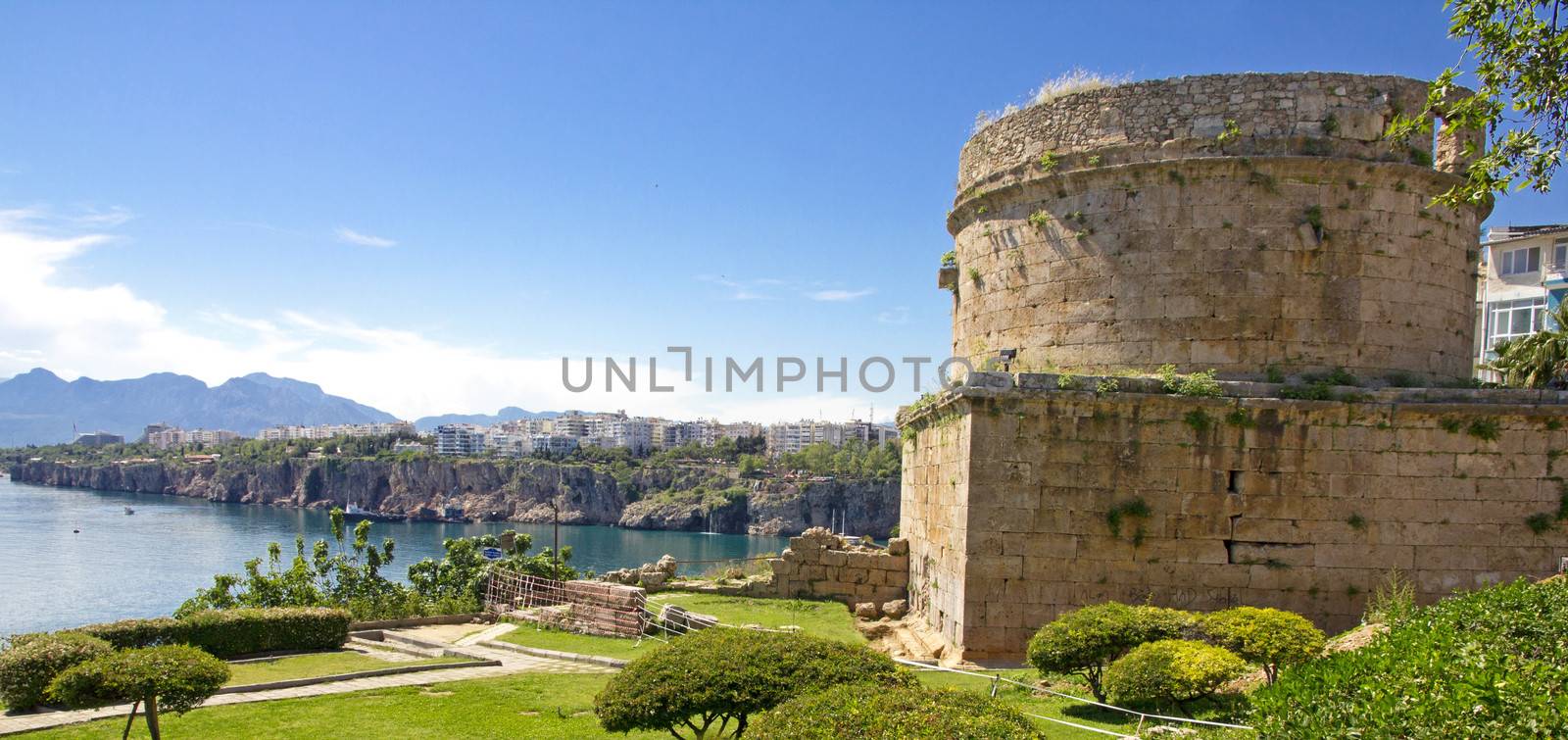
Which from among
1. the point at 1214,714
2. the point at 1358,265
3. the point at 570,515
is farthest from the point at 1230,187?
the point at 570,515

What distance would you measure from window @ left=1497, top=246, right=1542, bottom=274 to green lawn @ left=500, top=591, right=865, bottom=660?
89.4 ft

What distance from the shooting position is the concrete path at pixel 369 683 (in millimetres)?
11344

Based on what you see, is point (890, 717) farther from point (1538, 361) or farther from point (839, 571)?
point (1538, 361)

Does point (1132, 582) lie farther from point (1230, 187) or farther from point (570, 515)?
point (570, 515)

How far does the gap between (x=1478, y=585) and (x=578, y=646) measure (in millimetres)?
13701

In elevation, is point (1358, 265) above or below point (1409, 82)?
below

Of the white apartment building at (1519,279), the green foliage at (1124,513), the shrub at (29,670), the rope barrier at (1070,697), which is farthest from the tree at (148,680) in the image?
the white apartment building at (1519,279)

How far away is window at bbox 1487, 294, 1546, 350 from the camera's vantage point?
97.9 ft

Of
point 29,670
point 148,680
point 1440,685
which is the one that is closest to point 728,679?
point 1440,685

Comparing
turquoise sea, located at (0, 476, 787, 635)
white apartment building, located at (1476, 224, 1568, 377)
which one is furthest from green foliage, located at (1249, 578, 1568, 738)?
turquoise sea, located at (0, 476, 787, 635)

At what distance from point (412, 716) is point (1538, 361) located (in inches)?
772

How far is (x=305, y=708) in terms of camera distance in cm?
1199

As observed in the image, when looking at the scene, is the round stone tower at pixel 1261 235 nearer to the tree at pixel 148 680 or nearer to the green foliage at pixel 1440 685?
the green foliage at pixel 1440 685

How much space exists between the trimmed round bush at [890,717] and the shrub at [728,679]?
37.6 inches
